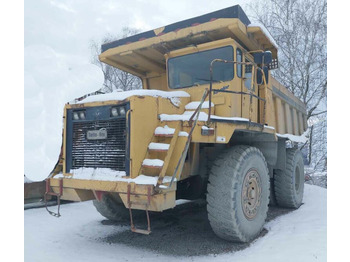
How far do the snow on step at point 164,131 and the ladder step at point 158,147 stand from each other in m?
0.15

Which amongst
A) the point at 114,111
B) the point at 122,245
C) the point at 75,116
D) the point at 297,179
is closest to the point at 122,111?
the point at 114,111

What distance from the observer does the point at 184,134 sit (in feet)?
12.9

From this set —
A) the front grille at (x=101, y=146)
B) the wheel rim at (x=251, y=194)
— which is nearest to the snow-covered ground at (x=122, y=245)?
the wheel rim at (x=251, y=194)

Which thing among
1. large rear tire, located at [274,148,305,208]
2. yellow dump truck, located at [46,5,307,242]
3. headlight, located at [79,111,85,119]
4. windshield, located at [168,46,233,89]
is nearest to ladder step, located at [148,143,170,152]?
yellow dump truck, located at [46,5,307,242]

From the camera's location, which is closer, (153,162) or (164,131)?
(153,162)

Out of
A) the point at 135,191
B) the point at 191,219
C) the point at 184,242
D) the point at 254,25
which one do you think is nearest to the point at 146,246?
the point at 184,242

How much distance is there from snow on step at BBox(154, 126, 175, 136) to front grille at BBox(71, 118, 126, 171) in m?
0.43

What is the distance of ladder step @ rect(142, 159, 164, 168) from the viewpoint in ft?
12.3

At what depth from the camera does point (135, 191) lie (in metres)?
3.62

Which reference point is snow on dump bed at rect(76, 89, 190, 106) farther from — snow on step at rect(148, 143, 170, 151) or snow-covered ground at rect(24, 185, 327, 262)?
snow-covered ground at rect(24, 185, 327, 262)

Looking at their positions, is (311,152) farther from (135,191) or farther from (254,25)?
(135,191)

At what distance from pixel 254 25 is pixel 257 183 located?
244cm

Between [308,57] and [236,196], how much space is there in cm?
1390

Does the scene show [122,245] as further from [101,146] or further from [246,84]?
[246,84]
